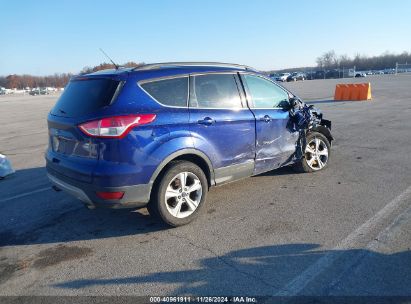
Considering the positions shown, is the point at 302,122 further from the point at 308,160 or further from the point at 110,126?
the point at 110,126

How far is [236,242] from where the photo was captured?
385 centimetres

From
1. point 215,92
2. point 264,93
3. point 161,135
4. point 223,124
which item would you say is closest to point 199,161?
point 223,124

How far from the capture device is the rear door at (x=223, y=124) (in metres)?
4.39

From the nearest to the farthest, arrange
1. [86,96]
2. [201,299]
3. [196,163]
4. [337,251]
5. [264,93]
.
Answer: [201,299], [337,251], [86,96], [196,163], [264,93]

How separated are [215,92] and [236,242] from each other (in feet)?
6.38

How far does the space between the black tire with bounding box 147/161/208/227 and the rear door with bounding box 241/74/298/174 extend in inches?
44.3

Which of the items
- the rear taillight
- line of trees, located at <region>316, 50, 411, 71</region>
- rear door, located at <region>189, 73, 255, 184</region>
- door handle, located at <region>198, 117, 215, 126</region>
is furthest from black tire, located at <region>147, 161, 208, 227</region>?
line of trees, located at <region>316, 50, 411, 71</region>

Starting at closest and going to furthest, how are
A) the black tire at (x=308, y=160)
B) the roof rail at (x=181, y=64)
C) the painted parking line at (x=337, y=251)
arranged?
the painted parking line at (x=337, y=251), the roof rail at (x=181, y=64), the black tire at (x=308, y=160)

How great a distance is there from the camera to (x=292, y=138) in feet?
18.6

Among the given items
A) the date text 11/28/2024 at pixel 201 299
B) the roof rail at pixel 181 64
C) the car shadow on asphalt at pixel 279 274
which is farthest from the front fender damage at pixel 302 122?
the date text 11/28/2024 at pixel 201 299

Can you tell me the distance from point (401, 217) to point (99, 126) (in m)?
3.62

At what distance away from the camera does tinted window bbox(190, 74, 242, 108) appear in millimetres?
4465

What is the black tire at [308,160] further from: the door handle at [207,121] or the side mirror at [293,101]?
the door handle at [207,121]

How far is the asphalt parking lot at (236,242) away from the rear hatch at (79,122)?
2.72 ft
